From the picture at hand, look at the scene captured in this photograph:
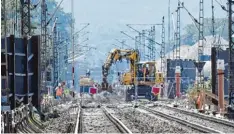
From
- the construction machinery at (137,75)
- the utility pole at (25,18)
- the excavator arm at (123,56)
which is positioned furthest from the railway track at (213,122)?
the excavator arm at (123,56)

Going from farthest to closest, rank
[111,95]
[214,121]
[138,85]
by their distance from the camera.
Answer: [111,95]
[138,85]
[214,121]

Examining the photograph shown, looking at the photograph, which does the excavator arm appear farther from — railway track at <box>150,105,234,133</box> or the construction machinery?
railway track at <box>150,105,234,133</box>

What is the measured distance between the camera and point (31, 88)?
34.9m

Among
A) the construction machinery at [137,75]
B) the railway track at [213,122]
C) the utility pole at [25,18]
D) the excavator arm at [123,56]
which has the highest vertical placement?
the utility pole at [25,18]

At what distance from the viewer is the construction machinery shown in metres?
67.2

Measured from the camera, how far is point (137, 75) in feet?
224

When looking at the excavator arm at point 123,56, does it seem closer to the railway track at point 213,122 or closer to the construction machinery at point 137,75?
the construction machinery at point 137,75

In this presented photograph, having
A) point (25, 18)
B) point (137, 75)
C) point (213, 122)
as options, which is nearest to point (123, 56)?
point (137, 75)


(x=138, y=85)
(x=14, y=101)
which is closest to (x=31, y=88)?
(x=14, y=101)

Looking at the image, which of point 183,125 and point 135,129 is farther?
point 183,125

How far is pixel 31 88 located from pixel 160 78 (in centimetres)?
3542

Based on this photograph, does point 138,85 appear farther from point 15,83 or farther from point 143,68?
point 15,83

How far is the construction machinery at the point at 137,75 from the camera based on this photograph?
6725cm

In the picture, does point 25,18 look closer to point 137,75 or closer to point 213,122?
point 213,122
